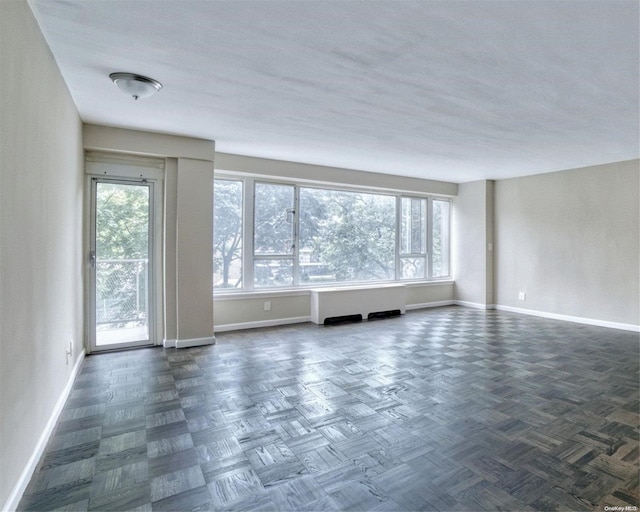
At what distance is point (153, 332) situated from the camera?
4215 millimetres

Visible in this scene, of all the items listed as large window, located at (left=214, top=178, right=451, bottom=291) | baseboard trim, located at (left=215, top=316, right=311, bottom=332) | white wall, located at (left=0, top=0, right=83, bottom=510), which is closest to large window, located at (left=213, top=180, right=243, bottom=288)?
large window, located at (left=214, top=178, right=451, bottom=291)

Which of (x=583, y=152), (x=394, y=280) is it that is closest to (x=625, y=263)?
(x=583, y=152)

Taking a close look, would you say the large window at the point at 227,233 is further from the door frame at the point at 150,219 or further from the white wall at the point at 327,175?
the door frame at the point at 150,219

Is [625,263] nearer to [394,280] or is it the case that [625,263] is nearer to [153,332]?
[394,280]

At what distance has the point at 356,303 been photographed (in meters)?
5.75

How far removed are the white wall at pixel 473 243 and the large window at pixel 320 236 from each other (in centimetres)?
26

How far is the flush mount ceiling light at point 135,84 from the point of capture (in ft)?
8.49

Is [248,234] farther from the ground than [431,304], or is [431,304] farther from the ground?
[248,234]

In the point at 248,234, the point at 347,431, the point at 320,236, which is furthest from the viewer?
the point at 320,236

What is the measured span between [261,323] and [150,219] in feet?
6.80

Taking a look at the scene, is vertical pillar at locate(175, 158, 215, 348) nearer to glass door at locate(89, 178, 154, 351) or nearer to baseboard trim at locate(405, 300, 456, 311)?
glass door at locate(89, 178, 154, 351)

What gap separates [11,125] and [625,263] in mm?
6701

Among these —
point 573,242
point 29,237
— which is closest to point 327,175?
point 573,242

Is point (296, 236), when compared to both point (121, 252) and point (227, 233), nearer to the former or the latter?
point (227, 233)
